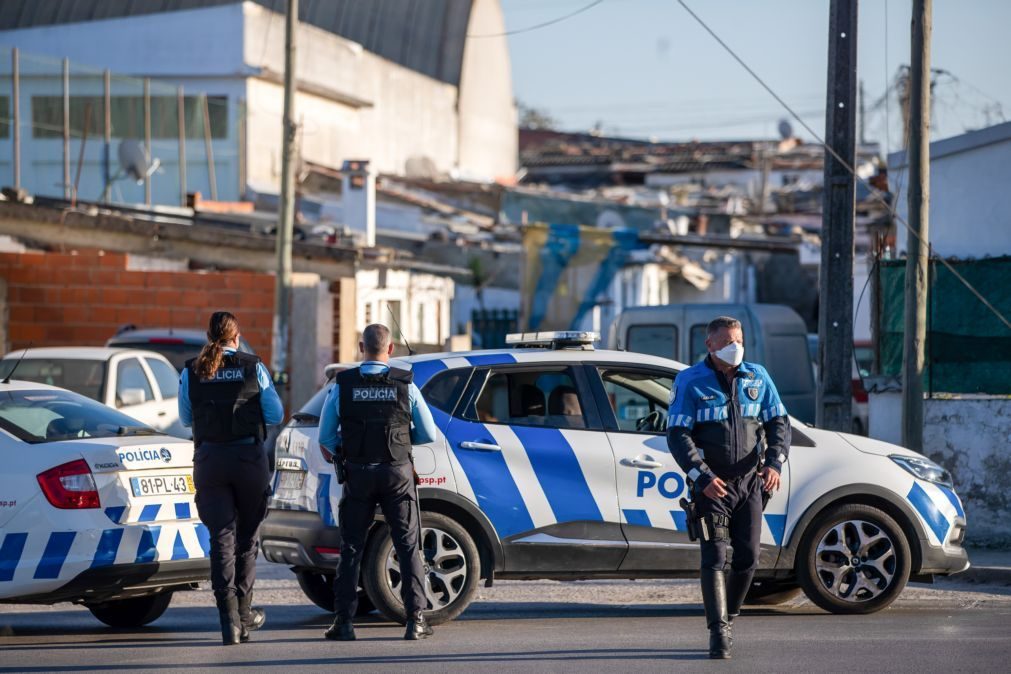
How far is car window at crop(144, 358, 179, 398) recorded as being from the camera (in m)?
16.2

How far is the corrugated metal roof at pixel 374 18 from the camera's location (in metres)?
42.9

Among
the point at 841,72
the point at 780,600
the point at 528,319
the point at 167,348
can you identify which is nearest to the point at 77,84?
the point at 528,319

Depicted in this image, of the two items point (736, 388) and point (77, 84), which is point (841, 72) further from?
point (77, 84)

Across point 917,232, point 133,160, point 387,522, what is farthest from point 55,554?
point 133,160

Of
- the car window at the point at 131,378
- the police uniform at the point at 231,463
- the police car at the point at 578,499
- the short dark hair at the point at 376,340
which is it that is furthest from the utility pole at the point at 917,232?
the car window at the point at 131,378

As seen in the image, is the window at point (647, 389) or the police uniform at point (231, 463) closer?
the police uniform at point (231, 463)

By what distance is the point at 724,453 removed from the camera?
7.71 metres

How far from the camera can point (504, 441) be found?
8938mm

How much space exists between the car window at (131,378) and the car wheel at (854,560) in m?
8.39

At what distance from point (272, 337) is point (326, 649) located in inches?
557

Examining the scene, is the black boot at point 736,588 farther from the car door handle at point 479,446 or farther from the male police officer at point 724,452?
the car door handle at point 479,446

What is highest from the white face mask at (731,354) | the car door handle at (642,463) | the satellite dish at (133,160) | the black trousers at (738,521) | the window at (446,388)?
the satellite dish at (133,160)

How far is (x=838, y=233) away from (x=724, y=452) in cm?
512

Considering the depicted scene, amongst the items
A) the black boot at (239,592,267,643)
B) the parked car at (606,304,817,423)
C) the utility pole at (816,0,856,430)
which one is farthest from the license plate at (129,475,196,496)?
the parked car at (606,304,817,423)
